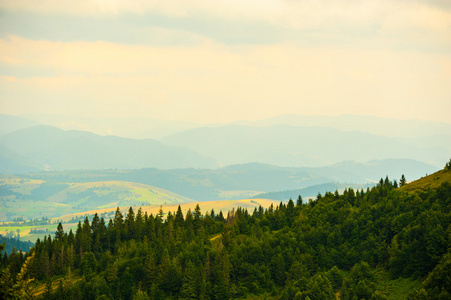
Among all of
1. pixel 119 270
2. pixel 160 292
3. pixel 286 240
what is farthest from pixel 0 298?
pixel 286 240

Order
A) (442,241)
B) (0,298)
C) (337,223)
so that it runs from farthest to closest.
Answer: (337,223) → (442,241) → (0,298)

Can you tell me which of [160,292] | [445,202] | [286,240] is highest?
[445,202]

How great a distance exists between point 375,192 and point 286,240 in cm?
4806

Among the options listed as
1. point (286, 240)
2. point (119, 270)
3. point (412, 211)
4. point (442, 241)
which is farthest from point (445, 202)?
point (119, 270)

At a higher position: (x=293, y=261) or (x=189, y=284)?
(x=293, y=261)

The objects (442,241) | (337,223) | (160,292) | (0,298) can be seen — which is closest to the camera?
(0,298)

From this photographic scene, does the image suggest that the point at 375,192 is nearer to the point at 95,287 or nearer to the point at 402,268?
the point at 402,268

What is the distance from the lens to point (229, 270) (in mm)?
165250

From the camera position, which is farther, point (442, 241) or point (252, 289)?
point (252, 289)

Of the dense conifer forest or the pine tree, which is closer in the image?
the dense conifer forest

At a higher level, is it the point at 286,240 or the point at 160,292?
the point at 286,240

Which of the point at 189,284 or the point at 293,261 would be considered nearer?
the point at 189,284

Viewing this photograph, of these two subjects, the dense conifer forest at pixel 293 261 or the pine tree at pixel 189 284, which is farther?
the pine tree at pixel 189 284

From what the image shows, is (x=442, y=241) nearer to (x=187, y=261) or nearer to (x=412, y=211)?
(x=412, y=211)
